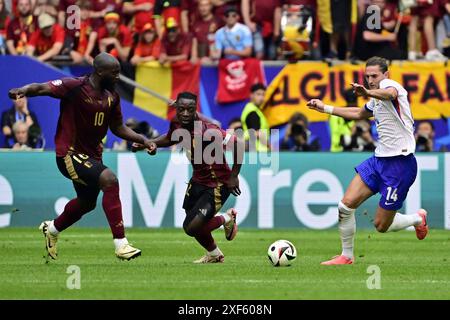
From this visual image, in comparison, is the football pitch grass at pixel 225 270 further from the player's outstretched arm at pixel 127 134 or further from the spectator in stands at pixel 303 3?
the spectator in stands at pixel 303 3

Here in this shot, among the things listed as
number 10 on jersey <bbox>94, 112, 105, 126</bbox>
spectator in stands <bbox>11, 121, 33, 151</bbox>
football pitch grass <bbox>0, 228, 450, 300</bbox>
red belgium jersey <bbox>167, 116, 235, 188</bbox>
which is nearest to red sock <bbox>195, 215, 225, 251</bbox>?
football pitch grass <bbox>0, 228, 450, 300</bbox>

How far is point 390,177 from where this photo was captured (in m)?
14.4

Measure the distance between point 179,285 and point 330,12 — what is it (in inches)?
476

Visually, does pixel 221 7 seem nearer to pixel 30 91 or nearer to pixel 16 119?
pixel 16 119

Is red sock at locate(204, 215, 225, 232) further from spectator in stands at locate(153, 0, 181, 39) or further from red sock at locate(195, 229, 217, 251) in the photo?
spectator in stands at locate(153, 0, 181, 39)

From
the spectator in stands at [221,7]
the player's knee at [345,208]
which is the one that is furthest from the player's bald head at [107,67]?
the spectator in stands at [221,7]

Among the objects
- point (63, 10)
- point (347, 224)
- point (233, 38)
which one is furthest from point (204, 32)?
point (347, 224)

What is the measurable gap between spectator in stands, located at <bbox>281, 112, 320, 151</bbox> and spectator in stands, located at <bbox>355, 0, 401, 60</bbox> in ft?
6.41

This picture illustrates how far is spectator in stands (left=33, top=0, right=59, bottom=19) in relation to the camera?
23766 millimetres

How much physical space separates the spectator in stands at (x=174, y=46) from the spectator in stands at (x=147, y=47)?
17 centimetres

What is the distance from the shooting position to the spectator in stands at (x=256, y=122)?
22219 mm

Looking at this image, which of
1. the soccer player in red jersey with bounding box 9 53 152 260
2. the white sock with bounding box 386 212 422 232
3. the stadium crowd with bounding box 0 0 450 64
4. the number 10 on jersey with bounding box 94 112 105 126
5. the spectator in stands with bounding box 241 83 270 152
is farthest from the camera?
the stadium crowd with bounding box 0 0 450 64
